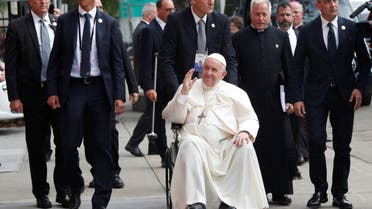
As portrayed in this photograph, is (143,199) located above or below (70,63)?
below

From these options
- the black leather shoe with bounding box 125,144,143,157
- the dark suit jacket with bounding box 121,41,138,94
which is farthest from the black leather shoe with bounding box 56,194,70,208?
the black leather shoe with bounding box 125,144,143,157

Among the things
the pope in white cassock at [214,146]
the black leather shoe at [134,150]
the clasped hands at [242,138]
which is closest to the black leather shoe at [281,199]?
the pope in white cassock at [214,146]

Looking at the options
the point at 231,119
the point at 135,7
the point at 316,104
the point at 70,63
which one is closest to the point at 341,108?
the point at 316,104

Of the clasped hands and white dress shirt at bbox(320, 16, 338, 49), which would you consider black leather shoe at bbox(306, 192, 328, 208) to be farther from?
white dress shirt at bbox(320, 16, 338, 49)

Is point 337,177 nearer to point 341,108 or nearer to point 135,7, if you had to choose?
point 341,108

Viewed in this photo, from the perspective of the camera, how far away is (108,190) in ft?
26.7

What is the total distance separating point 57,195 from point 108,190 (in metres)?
0.89

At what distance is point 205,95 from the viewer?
8.06 meters

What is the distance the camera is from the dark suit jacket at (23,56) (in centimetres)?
870

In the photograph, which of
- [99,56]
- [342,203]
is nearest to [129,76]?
[99,56]

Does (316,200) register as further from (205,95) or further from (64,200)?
(64,200)

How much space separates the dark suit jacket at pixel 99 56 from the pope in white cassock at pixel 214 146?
523 millimetres

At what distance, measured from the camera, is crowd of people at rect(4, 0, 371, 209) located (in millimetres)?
7672

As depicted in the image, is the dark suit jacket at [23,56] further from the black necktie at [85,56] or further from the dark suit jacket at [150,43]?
the dark suit jacket at [150,43]
